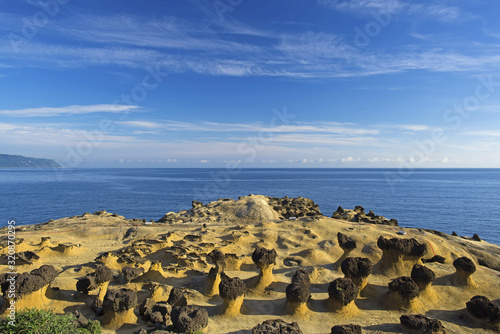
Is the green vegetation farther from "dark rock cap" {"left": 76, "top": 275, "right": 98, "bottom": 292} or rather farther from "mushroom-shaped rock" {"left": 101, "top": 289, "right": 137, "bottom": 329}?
"dark rock cap" {"left": 76, "top": 275, "right": 98, "bottom": 292}

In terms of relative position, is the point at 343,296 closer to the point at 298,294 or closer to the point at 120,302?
the point at 298,294

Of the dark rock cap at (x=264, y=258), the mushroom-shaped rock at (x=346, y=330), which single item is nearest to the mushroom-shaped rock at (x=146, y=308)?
the dark rock cap at (x=264, y=258)

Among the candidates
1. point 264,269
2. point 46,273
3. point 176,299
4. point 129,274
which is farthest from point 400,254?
point 46,273

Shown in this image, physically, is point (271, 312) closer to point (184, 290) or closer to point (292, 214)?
point (184, 290)

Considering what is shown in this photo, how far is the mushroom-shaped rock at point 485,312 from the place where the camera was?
16203mm

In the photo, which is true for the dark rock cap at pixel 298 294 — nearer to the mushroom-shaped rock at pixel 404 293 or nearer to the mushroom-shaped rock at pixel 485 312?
the mushroom-shaped rock at pixel 404 293

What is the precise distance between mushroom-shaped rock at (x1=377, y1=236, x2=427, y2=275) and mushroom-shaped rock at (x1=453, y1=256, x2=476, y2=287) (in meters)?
2.39

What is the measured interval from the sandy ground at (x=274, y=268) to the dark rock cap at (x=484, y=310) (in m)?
0.51

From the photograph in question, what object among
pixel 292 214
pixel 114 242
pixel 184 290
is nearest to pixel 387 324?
pixel 184 290

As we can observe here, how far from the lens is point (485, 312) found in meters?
16.4

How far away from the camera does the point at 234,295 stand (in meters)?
17.0

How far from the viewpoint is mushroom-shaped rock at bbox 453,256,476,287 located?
68.0ft

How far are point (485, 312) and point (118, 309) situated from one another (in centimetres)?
1974

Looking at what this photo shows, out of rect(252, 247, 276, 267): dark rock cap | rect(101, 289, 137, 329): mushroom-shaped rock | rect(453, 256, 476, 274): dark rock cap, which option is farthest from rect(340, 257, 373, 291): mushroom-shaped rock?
rect(101, 289, 137, 329): mushroom-shaped rock
